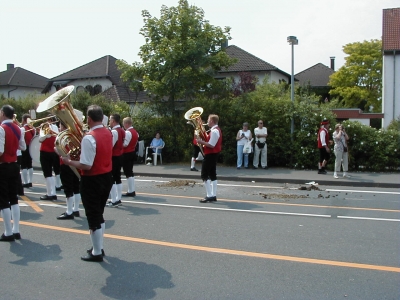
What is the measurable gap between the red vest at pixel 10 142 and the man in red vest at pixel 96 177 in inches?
62.1

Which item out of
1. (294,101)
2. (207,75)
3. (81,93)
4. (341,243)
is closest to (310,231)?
(341,243)

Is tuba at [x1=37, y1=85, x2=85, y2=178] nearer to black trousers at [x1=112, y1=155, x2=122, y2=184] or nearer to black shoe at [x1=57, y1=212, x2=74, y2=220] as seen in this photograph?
black shoe at [x1=57, y1=212, x2=74, y2=220]

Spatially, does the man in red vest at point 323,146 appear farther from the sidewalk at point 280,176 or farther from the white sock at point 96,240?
the white sock at point 96,240

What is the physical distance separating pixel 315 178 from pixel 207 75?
7.29 meters

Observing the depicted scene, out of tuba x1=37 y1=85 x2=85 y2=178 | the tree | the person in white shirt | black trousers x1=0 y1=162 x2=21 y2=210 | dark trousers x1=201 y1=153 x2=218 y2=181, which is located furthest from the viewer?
the tree

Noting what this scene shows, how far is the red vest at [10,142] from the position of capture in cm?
694

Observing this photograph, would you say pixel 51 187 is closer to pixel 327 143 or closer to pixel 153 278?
pixel 153 278

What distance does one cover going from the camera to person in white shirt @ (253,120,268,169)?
17.2 meters

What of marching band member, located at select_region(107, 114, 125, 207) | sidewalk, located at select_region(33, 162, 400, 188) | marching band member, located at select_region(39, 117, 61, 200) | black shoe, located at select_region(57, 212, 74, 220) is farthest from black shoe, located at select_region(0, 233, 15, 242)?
sidewalk, located at select_region(33, 162, 400, 188)

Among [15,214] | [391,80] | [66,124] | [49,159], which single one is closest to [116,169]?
[49,159]

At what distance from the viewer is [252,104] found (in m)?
18.3

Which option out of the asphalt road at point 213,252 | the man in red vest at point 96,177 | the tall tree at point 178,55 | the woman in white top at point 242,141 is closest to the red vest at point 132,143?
the asphalt road at point 213,252

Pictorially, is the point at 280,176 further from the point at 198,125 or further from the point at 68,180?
the point at 68,180

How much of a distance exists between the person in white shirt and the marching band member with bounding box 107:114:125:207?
800cm
